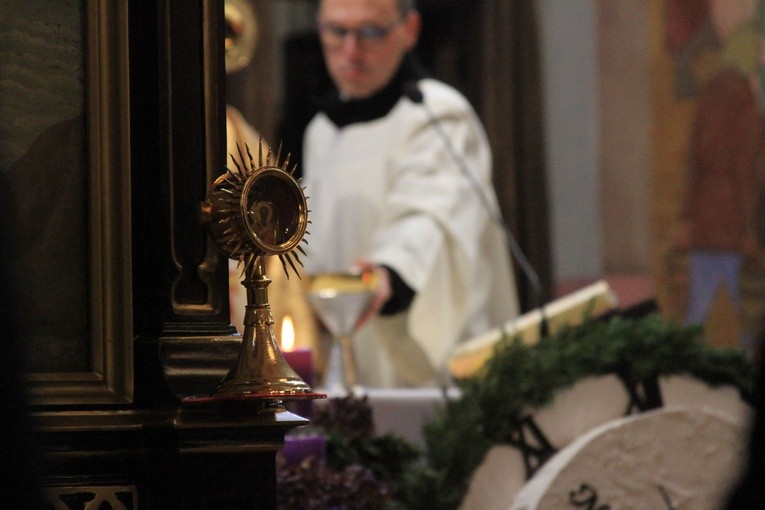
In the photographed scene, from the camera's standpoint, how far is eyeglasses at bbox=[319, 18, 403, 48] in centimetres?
412

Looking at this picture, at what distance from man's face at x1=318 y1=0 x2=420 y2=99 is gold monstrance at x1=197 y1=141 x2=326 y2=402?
2.81 meters

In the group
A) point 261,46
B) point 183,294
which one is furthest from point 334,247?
point 183,294

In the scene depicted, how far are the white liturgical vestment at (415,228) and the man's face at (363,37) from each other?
15cm

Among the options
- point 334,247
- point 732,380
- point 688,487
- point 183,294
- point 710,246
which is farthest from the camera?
point 710,246

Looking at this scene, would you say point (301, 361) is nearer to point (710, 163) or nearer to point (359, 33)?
point (359, 33)

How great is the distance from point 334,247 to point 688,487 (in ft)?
8.59

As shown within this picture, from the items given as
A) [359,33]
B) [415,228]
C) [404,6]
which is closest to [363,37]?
[359,33]

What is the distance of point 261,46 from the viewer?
6.68m

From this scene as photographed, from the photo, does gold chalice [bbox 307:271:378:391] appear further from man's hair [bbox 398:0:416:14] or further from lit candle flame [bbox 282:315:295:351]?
man's hair [bbox 398:0:416:14]

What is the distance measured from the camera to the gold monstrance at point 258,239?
1.29 metres

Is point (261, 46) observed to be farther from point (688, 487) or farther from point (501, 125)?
point (688, 487)

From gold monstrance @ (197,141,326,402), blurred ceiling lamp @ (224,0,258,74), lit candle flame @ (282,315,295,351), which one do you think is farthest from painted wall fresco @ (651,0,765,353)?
gold monstrance @ (197,141,326,402)

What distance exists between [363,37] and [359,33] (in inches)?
1.5

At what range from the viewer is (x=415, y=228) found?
3.87 meters
